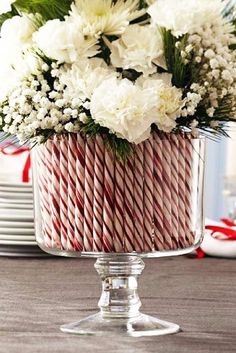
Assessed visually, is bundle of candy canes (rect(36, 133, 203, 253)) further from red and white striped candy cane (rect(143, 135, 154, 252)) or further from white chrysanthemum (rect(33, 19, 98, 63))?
white chrysanthemum (rect(33, 19, 98, 63))

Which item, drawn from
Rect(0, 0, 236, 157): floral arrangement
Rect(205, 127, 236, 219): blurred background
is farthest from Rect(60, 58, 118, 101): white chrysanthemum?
Rect(205, 127, 236, 219): blurred background

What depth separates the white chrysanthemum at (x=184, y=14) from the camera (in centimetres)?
119

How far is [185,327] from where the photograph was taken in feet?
4.35

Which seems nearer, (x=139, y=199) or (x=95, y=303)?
(x=139, y=199)

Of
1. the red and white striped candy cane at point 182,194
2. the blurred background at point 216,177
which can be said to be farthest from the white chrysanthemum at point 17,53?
the blurred background at point 216,177

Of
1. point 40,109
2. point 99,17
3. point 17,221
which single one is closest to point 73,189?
point 40,109

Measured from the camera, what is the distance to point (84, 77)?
120cm

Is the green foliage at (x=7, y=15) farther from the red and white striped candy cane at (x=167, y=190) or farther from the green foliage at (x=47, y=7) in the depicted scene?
the red and white striped candy cane at (x=167, y=190)

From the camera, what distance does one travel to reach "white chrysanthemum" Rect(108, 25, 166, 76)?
3.94 ft

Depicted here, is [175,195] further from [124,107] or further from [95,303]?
[95,303]

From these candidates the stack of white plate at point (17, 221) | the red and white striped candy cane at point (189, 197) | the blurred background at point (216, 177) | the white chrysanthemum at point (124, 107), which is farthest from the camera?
the blurred background at point (216, 177)

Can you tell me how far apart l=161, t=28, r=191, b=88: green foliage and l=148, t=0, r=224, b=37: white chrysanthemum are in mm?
12

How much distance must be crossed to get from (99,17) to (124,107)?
0.12 meters

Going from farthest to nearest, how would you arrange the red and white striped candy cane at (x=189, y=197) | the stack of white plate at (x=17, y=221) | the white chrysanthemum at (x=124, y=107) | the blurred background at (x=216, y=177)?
the blurred background at (x=216, y=177) < the stack of white plate at (x=17, y=221) < the red and white striped candy cane at (x=189, y=197) < the white chrysanthemum at (x=124, y=107)
